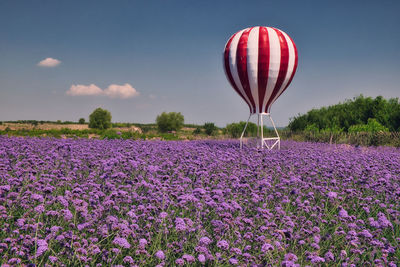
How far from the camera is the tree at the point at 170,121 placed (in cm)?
5859

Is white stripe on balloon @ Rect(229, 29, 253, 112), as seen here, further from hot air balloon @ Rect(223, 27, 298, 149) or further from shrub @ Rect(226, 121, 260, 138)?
shrub @ Rect(226, 121, 260, 138)

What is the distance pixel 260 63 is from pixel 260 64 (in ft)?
0.12

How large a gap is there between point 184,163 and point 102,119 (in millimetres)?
65777

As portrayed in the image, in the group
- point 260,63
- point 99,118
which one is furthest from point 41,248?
point 99,118

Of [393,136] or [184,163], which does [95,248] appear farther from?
[393,136]

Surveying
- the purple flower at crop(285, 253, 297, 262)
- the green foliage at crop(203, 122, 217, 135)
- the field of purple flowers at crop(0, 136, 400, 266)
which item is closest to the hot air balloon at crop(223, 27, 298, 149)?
the field of purple flowers at crop(0, 136, 400, 266)

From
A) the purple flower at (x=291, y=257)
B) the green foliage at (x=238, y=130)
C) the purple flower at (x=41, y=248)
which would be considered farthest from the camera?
the green foliage at (x=238, y=130)

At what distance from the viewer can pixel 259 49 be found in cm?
1168

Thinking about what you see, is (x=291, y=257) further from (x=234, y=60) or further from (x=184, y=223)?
(x=234, y=60)

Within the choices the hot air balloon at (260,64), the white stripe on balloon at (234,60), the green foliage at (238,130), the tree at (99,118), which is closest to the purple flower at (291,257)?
the hot air balloon at (260,64)

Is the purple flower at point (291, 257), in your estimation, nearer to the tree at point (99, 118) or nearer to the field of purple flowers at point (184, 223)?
the field of purple flowers at point (184, 223)

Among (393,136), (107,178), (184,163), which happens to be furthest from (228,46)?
(393,136)

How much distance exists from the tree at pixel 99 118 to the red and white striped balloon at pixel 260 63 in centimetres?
5780

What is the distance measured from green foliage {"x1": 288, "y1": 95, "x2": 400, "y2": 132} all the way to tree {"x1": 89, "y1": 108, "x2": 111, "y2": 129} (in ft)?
148
